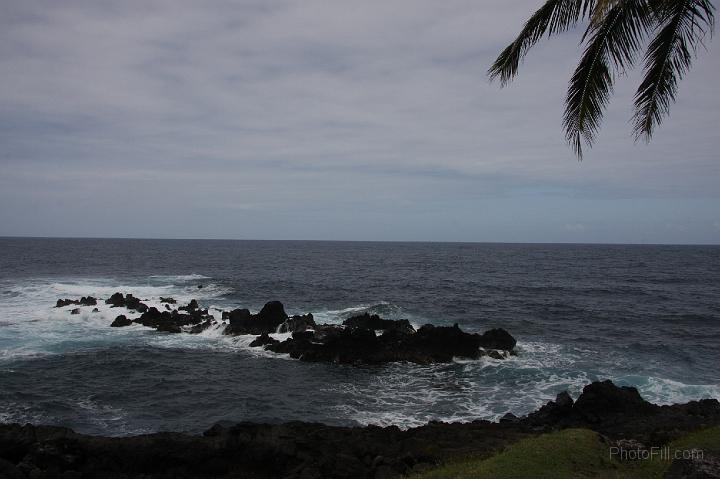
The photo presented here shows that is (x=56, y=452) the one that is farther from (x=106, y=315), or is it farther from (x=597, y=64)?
(x=106, y=315)

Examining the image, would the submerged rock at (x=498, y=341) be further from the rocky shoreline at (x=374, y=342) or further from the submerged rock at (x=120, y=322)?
the submerged rock at (x=120, y=322)

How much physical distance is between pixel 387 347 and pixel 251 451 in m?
17.8

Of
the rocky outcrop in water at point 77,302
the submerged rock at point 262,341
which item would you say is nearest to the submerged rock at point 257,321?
the submerged rock at point 262,341

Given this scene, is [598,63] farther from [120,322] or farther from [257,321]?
[120,322]

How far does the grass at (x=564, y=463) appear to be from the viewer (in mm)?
11133

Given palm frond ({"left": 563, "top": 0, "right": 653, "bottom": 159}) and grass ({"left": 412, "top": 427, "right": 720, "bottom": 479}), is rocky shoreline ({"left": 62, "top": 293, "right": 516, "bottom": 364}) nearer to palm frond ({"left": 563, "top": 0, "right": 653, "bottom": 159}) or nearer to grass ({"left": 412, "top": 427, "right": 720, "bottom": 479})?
grass ({"left": 412, "top": 427, "right": 720, "bottom": 479})

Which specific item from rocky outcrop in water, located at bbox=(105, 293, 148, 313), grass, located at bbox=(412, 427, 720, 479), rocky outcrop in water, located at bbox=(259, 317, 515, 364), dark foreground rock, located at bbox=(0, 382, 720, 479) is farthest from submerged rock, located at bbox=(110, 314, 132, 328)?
grass, located at bbox=(412, 427, 720, 479)

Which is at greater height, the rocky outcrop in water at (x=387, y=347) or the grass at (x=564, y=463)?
the grass at (x=564, y=463)

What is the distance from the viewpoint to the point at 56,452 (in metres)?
15.7

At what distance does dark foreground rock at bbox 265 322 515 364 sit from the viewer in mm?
32125

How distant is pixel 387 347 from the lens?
108 ft

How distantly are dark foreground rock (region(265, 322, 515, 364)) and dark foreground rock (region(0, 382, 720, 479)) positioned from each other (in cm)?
1336

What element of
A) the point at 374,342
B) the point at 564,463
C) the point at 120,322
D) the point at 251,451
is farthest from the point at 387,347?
the point at 120,322

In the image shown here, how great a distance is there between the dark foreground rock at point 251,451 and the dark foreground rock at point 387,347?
43.8 feet
